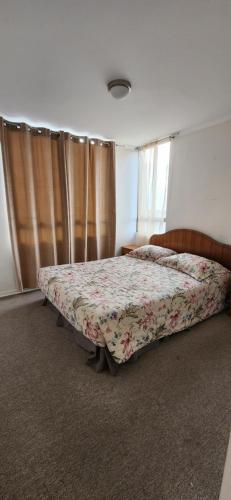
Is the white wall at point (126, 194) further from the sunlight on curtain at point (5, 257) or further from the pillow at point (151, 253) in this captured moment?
the sunlight on curtain at point (5, 257)

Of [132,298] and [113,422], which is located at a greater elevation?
[132,298]

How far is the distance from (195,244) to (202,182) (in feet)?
2.87

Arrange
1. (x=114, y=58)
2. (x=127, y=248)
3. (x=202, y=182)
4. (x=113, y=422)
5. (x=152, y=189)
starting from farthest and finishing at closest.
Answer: (x=127, y=248)
(x=152, y=189)
(x=202, y=182)
(x=114, y=58)
(x=113, y=422)

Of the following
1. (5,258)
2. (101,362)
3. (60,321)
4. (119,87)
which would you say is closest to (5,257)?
(5,258)

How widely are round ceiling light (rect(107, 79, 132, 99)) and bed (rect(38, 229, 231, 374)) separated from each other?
1799mm

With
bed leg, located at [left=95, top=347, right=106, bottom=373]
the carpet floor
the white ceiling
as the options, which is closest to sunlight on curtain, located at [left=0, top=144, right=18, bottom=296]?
the white ceiling

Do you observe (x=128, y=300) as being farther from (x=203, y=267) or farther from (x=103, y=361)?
(x=203, y=267)

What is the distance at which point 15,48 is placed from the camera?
61.7 inches

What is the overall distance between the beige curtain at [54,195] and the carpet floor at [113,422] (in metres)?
1.49

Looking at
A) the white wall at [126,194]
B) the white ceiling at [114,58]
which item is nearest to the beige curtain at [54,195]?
the white wall at [126,194]

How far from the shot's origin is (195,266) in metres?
2.63

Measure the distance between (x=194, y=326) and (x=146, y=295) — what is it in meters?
0.87

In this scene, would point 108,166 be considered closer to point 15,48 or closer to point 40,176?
point 40,176

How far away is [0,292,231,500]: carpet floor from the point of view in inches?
42.9
